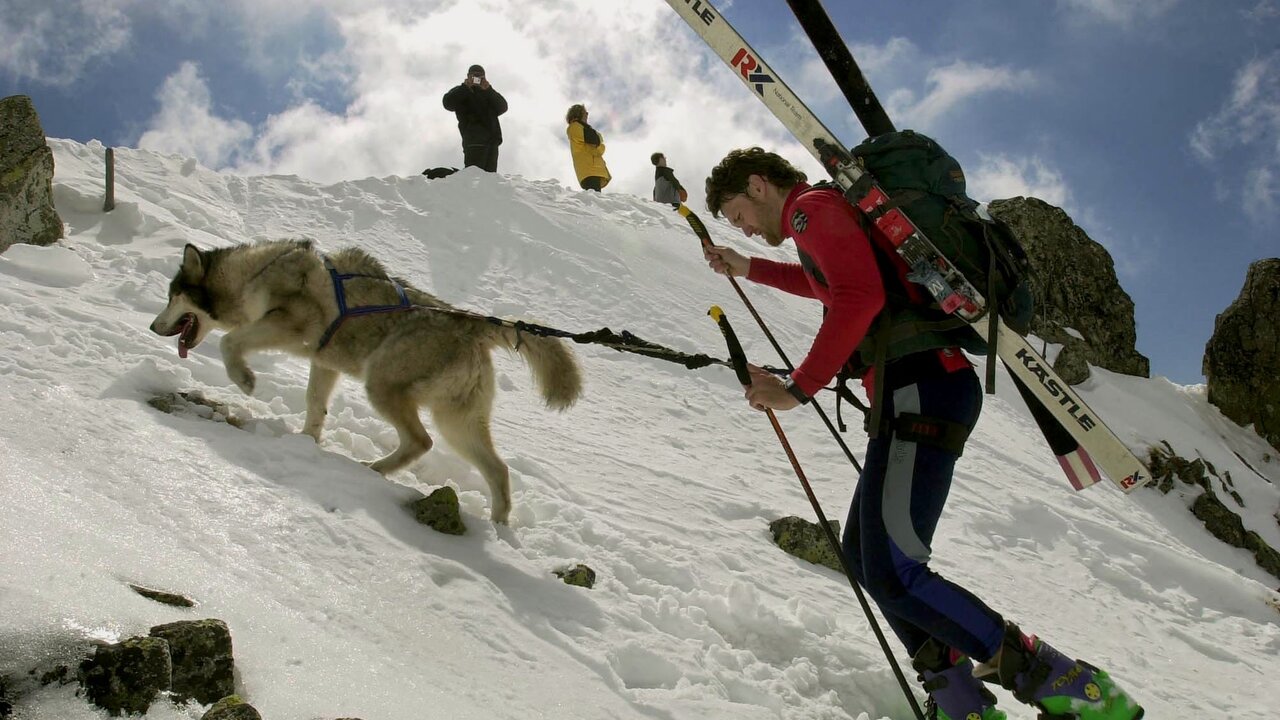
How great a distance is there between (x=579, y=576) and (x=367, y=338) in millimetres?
2362

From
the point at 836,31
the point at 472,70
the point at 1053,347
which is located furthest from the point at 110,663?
the point at 1053,347

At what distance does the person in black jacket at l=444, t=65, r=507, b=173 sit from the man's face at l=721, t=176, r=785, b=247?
1417 cm

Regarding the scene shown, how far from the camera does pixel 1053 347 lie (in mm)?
18516

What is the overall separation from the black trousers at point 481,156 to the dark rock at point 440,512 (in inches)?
563

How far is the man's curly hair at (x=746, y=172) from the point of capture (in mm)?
3904

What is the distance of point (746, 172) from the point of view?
3918mm

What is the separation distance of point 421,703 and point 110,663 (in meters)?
1.10

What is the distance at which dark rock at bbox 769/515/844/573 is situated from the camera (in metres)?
6.97

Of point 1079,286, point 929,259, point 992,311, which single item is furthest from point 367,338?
point 1079,286

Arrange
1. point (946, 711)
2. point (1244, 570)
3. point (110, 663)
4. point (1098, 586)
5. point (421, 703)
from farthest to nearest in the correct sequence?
point (1244, 570) < point (1098, 586) < point (946, 711) < point (421, 703) < point (110, 663)

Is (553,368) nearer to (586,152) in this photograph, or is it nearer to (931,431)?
(931,431)

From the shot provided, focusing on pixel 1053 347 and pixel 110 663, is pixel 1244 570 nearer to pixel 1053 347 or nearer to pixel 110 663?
pixel 1053 347

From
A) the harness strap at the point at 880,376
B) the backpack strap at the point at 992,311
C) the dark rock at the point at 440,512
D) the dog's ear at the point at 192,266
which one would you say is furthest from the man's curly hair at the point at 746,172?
the dog's ear at the point at 192,266

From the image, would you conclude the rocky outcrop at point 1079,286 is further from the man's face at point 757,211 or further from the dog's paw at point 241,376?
the dog's paw at point 241,376
